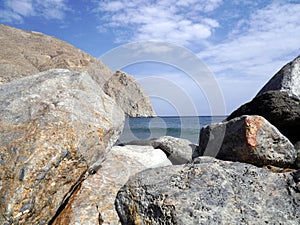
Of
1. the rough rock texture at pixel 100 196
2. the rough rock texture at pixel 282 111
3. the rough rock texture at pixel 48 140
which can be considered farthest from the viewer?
the rough rock texture at pixel 282 111

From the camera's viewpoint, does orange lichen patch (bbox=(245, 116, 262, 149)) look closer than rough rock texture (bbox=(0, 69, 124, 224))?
No

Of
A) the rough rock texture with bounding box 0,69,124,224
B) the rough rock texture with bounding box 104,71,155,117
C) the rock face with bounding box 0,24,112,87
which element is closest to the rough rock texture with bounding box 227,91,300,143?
the rough rock texture with bounding box 0,69,124,224

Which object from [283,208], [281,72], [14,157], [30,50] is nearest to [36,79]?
[14,157]

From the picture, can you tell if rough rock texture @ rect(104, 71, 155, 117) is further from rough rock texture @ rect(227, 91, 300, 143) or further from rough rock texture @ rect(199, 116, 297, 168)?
rough rock texture @ rect(199, 116, 297, 168)

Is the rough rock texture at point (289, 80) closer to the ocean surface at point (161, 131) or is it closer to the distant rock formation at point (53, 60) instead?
the ocean surface at point (161, 131)

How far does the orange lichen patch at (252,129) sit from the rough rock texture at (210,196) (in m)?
1.18

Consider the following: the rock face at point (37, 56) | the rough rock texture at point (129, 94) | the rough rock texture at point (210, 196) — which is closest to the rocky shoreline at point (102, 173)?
the rough rock texture at point (210, 196)

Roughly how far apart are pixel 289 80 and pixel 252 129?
213 cm

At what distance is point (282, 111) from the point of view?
4.97m

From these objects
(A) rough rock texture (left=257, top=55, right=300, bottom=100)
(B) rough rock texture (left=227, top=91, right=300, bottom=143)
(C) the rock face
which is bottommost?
(B) rough rock texture (left=227, top=91, right=300, bottom=143)

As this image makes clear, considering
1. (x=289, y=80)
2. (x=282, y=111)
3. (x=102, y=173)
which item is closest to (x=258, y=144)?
(x=282, y=111)

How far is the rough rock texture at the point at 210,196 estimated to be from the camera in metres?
2.48

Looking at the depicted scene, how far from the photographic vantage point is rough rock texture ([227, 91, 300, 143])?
16.2 feet

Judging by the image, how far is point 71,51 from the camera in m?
104
